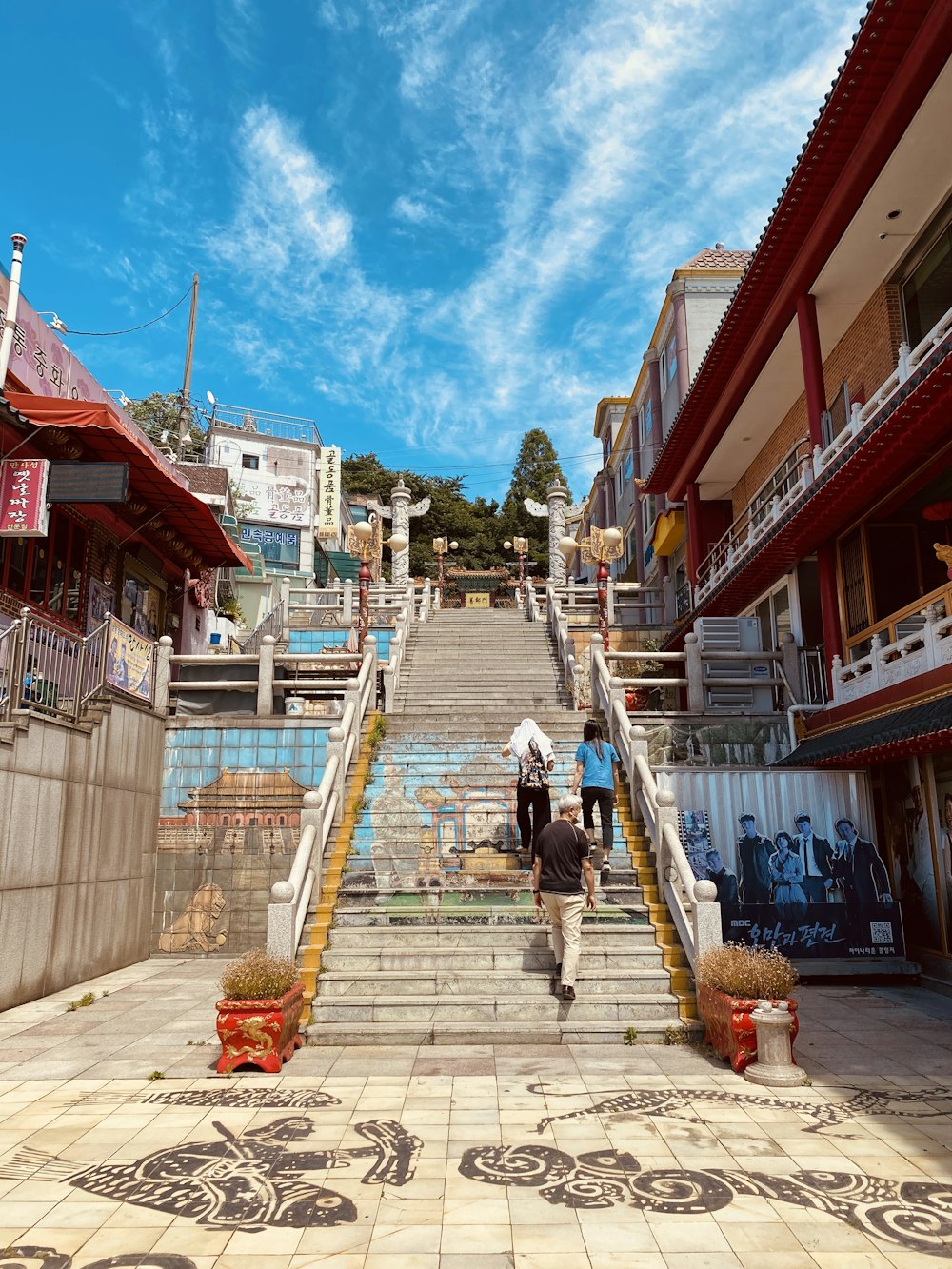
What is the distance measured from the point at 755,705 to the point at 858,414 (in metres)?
5.21

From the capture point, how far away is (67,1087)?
6.46 meters

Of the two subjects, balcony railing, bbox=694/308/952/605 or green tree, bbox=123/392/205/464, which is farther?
green tree, bbox=123/392/205/464

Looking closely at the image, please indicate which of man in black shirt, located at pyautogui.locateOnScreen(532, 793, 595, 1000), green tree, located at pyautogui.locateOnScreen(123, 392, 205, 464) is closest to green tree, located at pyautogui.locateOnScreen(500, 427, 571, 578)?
green tree, located at pyautogui.locateOnScreen(123, 392, 205, 464)

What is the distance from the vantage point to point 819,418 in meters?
14.0

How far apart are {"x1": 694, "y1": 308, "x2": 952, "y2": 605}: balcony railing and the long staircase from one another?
5153 millimetres

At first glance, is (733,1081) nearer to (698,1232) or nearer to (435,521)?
(698,1232)

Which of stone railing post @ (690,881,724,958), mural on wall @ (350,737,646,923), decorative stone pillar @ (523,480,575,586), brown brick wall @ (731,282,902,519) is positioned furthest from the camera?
decorative stone pillar @ (523,480,575,586)

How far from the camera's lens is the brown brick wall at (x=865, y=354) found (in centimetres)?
1342

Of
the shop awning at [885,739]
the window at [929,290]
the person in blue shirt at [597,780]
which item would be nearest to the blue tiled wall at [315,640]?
the shop awning at [885,739]

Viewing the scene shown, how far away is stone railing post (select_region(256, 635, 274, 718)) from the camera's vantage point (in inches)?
559

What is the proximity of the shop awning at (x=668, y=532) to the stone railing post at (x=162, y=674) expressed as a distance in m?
15.9

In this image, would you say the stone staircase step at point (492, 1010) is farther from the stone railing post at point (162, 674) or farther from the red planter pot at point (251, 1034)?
the stone railing post at point (162, 674)

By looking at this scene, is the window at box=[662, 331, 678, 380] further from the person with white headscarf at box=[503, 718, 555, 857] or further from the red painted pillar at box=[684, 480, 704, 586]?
the person with white headscarf at box=[503, 718, 555, 857]

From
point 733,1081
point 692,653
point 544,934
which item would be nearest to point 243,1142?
point 733,1081
